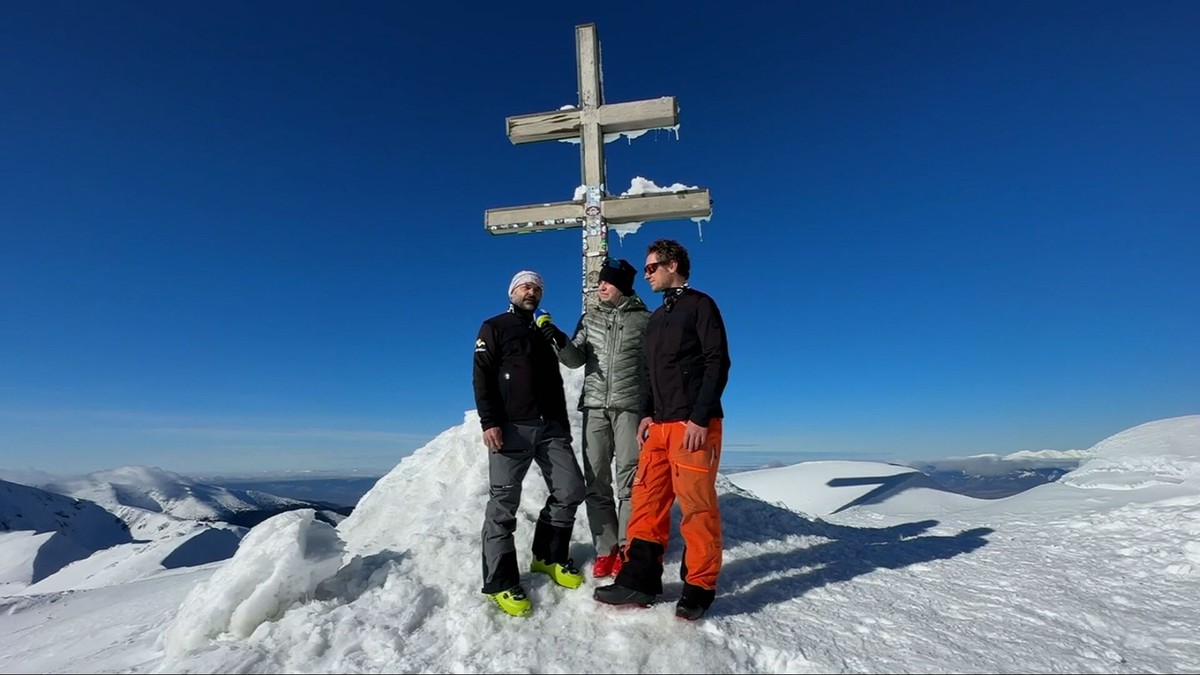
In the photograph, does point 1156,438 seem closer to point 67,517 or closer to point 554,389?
point 554,389

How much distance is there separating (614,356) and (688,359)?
80 centimetres

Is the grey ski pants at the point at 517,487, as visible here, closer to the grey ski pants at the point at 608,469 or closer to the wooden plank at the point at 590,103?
the grey ski pants at the point at 608,469

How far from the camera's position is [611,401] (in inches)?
176

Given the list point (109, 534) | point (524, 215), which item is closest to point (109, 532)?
point (109, 534)

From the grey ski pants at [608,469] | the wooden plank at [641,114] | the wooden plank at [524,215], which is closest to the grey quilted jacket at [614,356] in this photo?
the grey ski pants at [608,469]

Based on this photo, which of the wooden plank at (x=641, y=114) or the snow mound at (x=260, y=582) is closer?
the snow mound at (x=260, y=582)

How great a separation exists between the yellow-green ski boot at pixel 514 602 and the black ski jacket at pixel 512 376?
45.2 inches

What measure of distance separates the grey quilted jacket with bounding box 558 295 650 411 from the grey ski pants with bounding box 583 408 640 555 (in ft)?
0.41

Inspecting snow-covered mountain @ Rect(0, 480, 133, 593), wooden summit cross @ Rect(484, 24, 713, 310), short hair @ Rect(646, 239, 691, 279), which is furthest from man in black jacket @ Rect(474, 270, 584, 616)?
snow-covered mountain @ Rect(0, 480, 133, 593)

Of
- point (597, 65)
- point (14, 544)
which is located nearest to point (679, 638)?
point (597, 65)

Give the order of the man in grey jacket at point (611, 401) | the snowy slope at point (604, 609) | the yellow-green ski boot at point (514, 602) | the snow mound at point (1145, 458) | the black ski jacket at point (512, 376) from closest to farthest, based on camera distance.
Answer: the snowy slope at point (604, 609) < the yellow-green ski boot at point (514, 602) < the black ski jacket at point (512, 376) < the man in grey jacket at point (611, 401) < the snow mound at point (1145, 458)

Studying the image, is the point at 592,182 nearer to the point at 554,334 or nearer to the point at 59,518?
the point at 554,334

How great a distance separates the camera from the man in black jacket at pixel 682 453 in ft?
12.2

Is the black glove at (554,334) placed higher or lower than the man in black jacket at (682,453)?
higher
